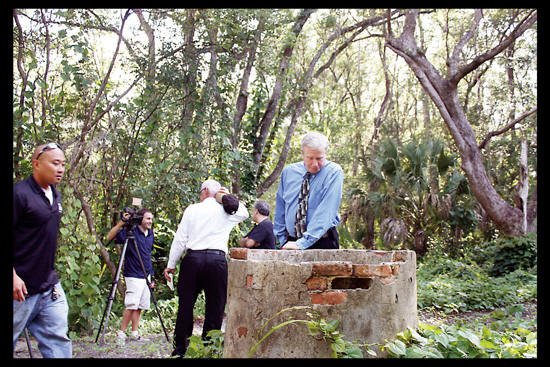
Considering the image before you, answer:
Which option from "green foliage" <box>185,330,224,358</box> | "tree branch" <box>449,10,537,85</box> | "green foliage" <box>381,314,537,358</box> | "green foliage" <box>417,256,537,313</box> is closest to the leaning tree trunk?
"tree branch" <box>449,10,537,85</box>

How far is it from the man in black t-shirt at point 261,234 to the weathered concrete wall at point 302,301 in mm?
3057

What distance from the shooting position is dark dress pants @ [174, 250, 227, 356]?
4.24 metres

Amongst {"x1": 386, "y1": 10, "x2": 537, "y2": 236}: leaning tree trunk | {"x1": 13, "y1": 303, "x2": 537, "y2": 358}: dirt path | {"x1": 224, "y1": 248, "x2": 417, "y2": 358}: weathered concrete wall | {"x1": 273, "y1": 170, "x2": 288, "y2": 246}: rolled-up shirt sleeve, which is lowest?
{"x1": 13, "y1": 303, "x2": 537, "y2": 358}: dirt path

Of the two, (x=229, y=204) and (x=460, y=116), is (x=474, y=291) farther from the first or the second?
(x=229, y=204)

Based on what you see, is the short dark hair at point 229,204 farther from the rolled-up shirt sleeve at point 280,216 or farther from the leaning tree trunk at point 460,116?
the leaning tree trunk at point 460,116

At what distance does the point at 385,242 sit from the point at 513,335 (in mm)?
7892

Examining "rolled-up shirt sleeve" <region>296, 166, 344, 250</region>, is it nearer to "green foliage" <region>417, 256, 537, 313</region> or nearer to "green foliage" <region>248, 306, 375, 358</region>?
"green foliage" <region>248, 306, 375, 358</region>

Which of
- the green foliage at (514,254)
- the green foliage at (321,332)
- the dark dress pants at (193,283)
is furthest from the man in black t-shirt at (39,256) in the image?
the green foliage at (514,254)

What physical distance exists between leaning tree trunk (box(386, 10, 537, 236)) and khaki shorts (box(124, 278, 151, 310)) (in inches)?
317

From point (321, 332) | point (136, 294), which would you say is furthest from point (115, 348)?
point (321, 332)

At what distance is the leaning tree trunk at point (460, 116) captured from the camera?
416 inches

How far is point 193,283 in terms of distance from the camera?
13.9 ft
